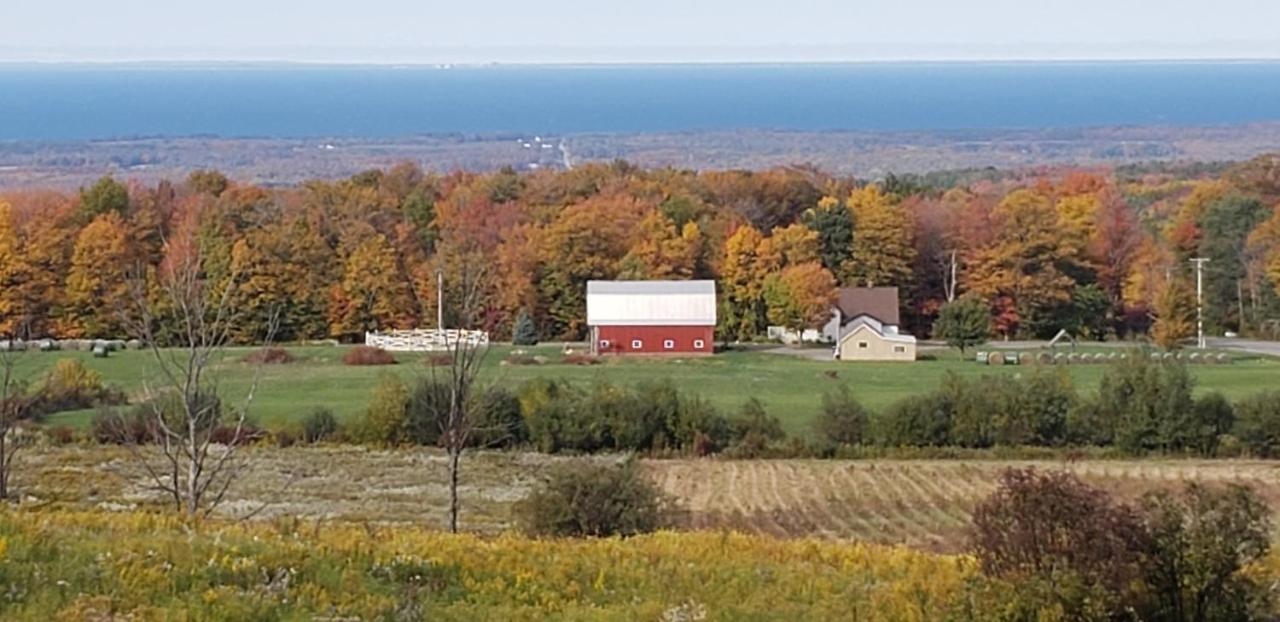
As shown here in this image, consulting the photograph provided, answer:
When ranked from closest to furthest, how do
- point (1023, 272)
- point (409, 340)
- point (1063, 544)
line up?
point (1063, 544) < point (409, 340) < point (1023, 272)

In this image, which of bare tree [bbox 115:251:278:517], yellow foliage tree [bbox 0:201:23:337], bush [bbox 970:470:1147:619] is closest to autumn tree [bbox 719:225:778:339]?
bare tree [bbox 115:251:278:517]

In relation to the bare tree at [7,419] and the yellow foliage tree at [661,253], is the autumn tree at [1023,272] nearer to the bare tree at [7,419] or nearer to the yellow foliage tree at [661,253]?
the yellow foliage tree at [661,253]

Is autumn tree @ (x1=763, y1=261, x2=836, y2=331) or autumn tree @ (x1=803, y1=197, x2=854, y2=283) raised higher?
autumn tree @ (x1=803, y1=197, x2=854, y2=283)

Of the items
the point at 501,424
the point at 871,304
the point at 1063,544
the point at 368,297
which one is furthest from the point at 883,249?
the point at 1063,544

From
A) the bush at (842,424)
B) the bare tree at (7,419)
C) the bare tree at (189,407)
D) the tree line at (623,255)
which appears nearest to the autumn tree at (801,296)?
the tree line at (623,255)

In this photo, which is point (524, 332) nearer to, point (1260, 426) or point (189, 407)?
point (1260, 426)

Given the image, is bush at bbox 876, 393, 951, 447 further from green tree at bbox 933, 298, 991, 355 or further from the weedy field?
green tree at bbox 933, 298, 991, 355

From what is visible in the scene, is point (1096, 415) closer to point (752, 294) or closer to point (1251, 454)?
point (1251, 454)
